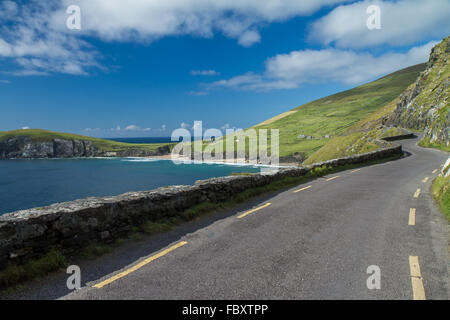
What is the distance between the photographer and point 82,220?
19.8 ft

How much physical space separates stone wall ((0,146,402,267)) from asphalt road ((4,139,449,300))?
2.34 ft

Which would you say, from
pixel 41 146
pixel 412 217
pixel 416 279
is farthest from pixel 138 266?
pixel 41 146

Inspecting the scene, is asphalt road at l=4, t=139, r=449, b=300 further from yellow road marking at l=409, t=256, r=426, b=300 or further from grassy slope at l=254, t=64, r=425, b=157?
grassy slope at l=254, t=64, r=425, b=157

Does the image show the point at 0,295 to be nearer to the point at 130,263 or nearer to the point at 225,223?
the point at 130,263

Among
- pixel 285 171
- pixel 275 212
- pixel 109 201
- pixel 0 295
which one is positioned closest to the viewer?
pixel 0 295

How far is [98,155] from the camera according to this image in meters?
198

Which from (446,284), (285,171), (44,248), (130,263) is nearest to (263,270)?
(130,263)

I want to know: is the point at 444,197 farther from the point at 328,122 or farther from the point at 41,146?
the point at 41,146

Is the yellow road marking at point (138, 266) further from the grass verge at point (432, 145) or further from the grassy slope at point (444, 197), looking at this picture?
the grass verge at point (432, 145)

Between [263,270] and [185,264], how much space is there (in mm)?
1714

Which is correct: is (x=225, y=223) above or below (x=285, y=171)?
below

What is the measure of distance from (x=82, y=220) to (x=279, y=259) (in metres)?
4.83

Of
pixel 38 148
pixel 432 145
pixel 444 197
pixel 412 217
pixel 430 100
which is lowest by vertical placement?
pixel 412 217

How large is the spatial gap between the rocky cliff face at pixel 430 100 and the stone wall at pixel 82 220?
43.6 metres
